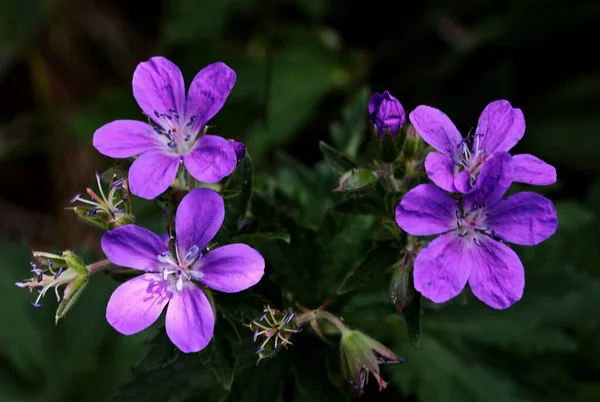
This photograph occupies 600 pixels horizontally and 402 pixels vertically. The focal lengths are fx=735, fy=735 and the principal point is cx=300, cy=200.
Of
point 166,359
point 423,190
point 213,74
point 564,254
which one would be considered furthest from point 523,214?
point 564,254

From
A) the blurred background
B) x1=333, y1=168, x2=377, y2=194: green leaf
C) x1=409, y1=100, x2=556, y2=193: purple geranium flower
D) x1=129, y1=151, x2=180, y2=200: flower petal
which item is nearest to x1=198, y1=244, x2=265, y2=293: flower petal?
x1=129, y1=151, x2=180, y2=200: flower petal

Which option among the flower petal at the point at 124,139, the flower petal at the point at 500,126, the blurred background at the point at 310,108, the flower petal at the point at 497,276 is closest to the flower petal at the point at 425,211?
the flower petal at the point at 497,276

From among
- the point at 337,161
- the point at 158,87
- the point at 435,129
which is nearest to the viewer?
the point at 435,129

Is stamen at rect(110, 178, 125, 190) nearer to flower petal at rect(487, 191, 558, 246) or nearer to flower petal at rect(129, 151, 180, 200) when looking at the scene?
flower petal at rect(129, 151, 180, 200)

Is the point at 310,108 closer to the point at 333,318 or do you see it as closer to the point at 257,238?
the point at 257,238

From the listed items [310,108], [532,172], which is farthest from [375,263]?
[310,108]
